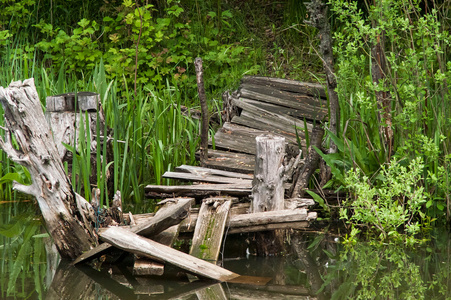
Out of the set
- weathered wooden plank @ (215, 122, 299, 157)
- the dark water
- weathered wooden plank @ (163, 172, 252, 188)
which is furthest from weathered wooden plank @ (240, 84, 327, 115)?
the dark water

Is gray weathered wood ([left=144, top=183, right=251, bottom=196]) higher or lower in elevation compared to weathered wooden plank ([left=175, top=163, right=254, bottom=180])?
lower

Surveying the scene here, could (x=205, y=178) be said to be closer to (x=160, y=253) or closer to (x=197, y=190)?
(x=197, y=190)

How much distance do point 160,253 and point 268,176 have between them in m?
1.02

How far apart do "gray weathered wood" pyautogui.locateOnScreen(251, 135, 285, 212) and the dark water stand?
1.30ft

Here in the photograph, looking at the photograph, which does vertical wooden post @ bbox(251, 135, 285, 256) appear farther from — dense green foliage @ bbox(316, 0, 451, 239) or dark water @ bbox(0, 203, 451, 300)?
dense green foliage @ bbox(316, 0, 451, 239)

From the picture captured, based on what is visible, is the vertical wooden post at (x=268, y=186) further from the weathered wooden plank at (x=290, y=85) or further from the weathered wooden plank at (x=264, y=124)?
the weathered wooden plank at (x=290, y=85)

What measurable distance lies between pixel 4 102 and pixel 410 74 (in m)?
3.12

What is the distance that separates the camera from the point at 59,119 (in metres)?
4.69

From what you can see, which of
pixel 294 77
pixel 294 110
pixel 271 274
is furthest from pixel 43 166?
pixel 294 77

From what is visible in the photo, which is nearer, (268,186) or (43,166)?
(43,166)

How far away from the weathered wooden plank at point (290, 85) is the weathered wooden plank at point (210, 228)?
10.2 ft

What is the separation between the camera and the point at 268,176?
13.6 ft

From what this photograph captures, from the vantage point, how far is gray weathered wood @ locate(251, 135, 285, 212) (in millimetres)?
4156

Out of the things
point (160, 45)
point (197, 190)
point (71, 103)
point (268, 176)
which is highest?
point (160, 45)
